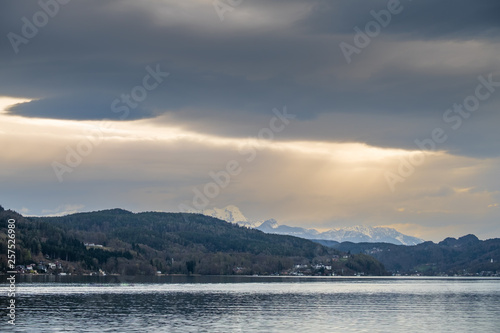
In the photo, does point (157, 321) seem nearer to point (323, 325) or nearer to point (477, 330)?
point (323, 325)

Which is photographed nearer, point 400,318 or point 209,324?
point 209,324

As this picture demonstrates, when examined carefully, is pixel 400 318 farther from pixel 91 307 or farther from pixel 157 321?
pixel 91 307

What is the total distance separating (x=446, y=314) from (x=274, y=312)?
35374 millimetres

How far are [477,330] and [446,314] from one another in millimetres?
31482

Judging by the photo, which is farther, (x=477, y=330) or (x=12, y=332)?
(x=477, y=330)

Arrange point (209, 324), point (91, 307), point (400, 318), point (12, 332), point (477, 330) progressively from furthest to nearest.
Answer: point (91, 307) → point (400, 318) → point (209, 324) → point (477, 330) → point (12, 332)

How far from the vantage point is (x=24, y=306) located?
5600 inches

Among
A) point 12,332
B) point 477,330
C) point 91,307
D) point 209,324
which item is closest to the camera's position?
point 12,332

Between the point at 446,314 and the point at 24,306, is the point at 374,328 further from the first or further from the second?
the point at 24,306

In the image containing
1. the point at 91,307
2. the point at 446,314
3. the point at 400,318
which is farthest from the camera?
the point at 91,307

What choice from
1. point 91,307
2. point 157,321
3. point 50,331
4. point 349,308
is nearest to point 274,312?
point 349,308

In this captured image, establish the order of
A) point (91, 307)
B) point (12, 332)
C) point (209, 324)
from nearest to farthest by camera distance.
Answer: point (12, 332) → point (209, 324) → point (91, 307)

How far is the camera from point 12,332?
94.9 metres

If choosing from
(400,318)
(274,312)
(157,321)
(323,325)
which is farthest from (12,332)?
(400,318)
